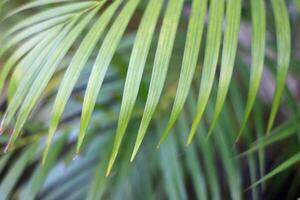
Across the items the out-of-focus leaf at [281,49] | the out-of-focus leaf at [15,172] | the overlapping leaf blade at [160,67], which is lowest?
the out-of-focus leaf at [15,172]

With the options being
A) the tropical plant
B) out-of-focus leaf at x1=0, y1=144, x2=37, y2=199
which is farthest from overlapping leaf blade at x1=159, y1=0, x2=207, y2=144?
out-of-focus leaf at x1=0, y1=144, x2=37, y2=199

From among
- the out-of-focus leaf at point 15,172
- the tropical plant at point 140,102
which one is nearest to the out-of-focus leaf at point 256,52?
the tropical plant at point 140,102

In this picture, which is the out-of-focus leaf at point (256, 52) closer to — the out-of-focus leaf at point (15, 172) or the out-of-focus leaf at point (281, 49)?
the out-of-focus leaf at point (281, 49)

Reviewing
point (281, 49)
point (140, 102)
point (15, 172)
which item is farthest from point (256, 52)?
point (15, 172)

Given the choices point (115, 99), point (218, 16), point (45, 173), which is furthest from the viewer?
point (115, 99)

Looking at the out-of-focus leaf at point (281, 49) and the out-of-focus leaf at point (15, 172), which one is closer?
the out-of-focus leaf at point (281, 49)

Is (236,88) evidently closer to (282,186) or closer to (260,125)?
(260,125)

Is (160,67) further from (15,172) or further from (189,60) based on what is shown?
(15,172)

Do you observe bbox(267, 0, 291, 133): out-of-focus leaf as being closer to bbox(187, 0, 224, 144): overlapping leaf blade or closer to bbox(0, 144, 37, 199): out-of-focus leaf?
bbox(187, 0, 224, 144): overlapping leaf blade

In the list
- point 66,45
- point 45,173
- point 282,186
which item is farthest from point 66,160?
point 282,186
